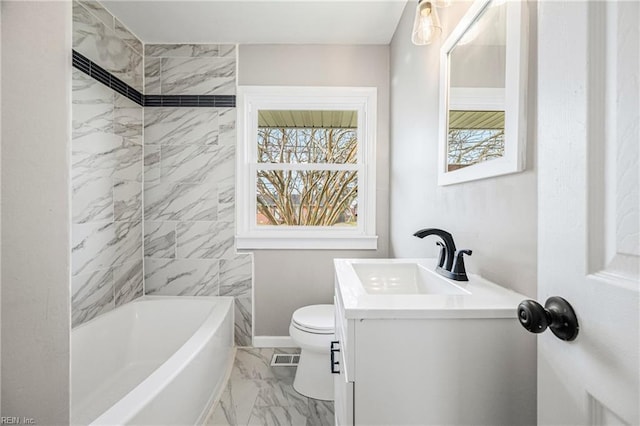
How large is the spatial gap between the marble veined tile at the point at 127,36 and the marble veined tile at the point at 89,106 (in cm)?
46

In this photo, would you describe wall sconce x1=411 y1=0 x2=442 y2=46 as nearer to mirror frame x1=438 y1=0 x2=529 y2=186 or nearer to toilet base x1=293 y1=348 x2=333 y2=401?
mirror frame x1=438 y1=0 x2=529 y2=186

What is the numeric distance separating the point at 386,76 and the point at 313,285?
1.77 meters

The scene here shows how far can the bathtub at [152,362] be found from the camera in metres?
1.22

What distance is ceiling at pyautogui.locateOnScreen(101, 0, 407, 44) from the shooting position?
1963 mm

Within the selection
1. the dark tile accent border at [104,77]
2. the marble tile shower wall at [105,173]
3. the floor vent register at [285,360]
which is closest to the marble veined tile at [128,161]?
the marble tile shower wall at [105,173]

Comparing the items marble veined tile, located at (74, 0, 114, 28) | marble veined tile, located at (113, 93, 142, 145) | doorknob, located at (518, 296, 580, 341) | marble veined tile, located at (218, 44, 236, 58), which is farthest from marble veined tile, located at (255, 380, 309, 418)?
marble veined tile, located at (74, 0, 114, 28)

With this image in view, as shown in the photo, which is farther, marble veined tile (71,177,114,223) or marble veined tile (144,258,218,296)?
marble veined tile (144,258,218,296)

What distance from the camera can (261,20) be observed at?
212 centimetres

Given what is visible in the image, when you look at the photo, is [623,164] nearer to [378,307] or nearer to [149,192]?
[378,307]

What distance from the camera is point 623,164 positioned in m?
0.37

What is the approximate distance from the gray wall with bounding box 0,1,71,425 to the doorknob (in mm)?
740

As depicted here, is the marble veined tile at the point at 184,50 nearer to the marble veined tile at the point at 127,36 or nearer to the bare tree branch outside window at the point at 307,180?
the marble veined tile at the point at 127,36

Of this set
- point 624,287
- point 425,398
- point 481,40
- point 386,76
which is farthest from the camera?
point 386,76

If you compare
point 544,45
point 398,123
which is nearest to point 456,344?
point 544,45
